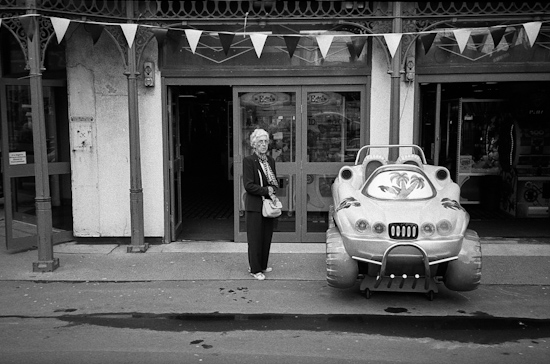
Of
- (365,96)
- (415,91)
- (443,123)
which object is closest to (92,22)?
(365,96)

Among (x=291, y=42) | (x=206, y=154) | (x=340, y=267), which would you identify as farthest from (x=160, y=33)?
(x=206, y=154)

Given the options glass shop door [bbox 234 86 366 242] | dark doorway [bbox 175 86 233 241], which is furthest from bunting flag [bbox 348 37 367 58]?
dark doorway [bbox 175 86 233 241]

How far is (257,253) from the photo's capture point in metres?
7.69

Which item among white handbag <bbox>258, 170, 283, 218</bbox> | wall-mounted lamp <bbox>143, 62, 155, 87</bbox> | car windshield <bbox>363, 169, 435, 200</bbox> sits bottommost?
white handbag <bbox>258, 170, 283, 218</bbox>

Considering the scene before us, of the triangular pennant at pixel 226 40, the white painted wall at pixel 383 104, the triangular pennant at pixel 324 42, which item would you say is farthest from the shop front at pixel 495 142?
the triangular pennant at pixel 226 40

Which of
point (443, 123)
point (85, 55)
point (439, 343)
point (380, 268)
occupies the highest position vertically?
point (85, 55)

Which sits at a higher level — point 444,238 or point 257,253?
point 444,238

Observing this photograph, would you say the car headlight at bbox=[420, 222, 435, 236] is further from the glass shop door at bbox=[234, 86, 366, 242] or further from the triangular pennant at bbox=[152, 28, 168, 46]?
the triangular pennant at bbox=[152, 28, 168, 46]

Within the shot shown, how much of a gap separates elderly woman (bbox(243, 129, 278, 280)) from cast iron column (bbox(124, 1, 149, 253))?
231 cm

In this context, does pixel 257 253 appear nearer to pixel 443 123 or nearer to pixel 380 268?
pixel 380 268

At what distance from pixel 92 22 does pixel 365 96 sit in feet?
14.4

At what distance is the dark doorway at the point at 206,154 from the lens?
13.0 metres

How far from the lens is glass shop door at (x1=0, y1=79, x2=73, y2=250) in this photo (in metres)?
9.00

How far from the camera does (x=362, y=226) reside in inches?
252
